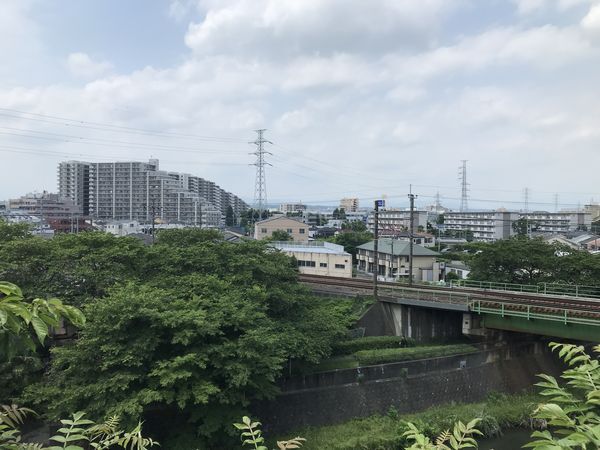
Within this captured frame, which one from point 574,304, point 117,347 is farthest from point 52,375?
point 574,304

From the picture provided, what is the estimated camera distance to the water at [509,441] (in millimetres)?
21562

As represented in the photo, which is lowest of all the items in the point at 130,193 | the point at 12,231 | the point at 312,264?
the point at 312,264

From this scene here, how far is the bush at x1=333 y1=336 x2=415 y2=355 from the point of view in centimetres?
2595

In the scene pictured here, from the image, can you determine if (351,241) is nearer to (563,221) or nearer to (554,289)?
(554,289)

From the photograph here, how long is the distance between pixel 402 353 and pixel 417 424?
17.1ft

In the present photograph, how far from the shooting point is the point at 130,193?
123062 millimetres

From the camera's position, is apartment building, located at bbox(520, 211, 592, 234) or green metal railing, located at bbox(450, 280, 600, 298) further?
apartment building, located at bbox(520, 211, 592, 234)

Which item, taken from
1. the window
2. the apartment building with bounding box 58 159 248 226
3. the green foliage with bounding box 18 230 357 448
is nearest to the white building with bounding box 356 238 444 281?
the window

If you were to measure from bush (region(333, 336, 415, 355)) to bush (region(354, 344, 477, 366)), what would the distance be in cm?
82

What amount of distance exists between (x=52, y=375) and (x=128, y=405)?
5.22 m

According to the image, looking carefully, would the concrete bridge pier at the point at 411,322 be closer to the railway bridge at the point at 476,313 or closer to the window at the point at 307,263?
the railway bridge at the point at 476,313

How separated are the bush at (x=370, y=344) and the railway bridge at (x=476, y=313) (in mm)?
1914

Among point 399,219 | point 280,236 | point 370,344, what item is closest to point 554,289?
point 370,344

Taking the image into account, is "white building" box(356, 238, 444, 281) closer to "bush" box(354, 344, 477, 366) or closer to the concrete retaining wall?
the concrete retaining wall
